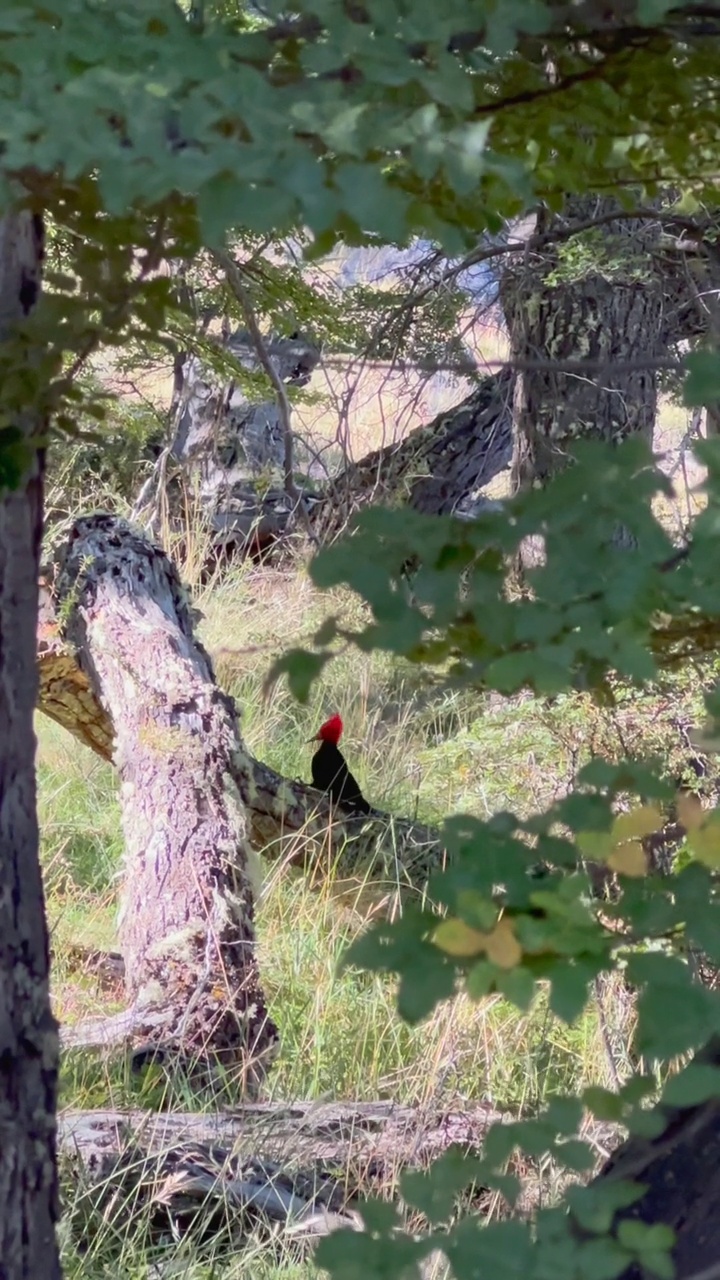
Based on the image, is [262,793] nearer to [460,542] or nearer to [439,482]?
[460,542]

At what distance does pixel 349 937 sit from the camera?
4.00m

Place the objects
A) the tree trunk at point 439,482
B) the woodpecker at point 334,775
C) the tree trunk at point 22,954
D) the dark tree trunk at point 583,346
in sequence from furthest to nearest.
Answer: the tree trunk at point 439,482 < the dark tree trunk at point 583,346 < the woodpecker at point 334,775 < the tree trunk at point 22,954

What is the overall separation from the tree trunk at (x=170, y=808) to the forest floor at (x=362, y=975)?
0.64 feet

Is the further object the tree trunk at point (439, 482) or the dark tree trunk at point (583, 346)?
the tree trunk at point (439, 482)

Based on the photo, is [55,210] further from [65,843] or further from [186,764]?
[65,843]

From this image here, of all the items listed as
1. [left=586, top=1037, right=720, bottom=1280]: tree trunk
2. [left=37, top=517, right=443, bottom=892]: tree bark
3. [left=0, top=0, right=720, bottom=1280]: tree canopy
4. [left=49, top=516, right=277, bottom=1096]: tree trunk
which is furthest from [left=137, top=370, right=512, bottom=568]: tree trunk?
[left=0, top=0, right=720, bottom=1280]: tree canopy

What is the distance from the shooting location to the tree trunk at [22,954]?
1392 millimetres

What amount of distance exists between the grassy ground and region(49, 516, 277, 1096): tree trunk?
7.7 inches

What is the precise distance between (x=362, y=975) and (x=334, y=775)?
1.13m

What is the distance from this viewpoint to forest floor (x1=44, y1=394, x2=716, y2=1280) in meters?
3.05

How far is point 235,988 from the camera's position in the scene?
325 cm

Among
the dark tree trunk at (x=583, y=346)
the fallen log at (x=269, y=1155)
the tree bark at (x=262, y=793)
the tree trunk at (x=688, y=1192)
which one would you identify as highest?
the dark tree trunk at (x=583, y=346)

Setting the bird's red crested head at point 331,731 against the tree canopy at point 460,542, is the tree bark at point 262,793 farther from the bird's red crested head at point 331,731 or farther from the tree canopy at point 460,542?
the tree canopy at point 460,542

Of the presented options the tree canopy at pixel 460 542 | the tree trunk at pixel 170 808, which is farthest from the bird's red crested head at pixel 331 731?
the tree canopy at pixel 460 542
